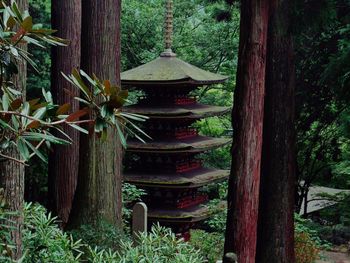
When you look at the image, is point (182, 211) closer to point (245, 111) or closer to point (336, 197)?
point (336, 197)

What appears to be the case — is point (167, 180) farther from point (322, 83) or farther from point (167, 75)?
point (322, 83)

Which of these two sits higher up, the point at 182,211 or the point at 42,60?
the point at 42,60

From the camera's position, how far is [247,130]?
22.7 ft

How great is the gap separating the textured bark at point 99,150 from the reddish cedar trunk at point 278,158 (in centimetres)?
191

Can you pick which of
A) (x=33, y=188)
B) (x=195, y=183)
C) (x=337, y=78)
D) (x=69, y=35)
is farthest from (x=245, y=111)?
(x=33, y=188)

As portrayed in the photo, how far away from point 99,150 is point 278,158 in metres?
2.25

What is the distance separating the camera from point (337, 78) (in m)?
6.33

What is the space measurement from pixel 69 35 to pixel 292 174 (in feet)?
11.8

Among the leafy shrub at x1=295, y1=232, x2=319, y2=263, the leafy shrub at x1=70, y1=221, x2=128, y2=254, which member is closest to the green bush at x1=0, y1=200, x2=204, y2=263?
the leafy shrub at x1=70, y1=221, x2=128, y2=254

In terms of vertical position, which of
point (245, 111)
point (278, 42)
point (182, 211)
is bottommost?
point (182, 211)

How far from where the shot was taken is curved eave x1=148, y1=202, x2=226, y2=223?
555 inches

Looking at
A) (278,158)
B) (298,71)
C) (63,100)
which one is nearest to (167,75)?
(298,71)

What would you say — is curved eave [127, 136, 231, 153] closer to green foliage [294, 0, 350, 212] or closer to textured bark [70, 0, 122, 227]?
green foliage [294, 0, 350, 212]

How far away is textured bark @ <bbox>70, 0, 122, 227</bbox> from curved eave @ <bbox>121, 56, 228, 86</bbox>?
6.76 metres
